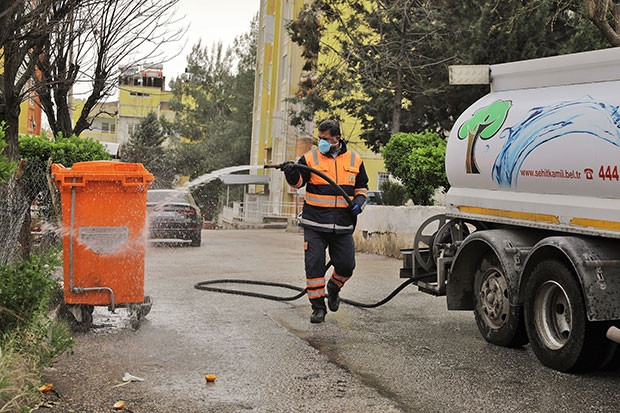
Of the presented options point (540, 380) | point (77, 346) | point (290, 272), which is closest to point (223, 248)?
point (290, 272)

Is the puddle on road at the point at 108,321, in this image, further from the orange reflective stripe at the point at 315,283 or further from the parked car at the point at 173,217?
the parked car at the point at 173,217

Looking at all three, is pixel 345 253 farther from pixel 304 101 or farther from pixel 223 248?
pixel 304 101

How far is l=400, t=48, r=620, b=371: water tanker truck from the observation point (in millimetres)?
5574

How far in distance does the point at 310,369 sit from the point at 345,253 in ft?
7.09

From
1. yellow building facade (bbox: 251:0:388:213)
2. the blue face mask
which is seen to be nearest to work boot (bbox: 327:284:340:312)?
the blue face mask

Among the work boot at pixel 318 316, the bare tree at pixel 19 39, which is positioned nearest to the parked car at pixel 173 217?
the bare tree at pixel 19 39

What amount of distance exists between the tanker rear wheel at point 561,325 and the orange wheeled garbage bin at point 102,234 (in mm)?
3325

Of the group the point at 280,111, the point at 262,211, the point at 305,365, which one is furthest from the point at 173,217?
the point at 280,111

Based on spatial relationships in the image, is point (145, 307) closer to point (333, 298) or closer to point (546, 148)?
point (333, 298)

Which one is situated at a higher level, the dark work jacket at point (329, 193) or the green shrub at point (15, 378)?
the dark work jacket at point (329, 193)

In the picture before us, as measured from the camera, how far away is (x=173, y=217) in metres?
19.1

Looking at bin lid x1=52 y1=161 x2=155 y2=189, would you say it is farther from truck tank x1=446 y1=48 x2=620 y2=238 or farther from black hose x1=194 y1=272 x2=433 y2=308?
truck tank x1=446 y1=48 x2=620 y2=238

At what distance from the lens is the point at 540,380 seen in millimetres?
5668

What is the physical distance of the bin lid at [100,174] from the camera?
22.8 ft
